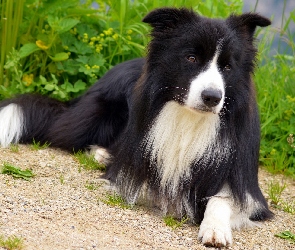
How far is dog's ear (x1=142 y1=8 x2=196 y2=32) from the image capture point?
4809 millimetres

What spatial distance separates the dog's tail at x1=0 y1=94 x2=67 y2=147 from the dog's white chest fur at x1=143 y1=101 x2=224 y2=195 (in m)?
1.81

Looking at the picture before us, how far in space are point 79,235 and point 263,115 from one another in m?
3.60

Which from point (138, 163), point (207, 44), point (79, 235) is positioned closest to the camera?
point (79, 235)

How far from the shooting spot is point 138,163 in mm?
5086

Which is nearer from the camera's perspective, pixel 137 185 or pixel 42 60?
pixel 137 185

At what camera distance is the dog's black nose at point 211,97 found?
14.5ft

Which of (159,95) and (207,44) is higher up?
(207,44)

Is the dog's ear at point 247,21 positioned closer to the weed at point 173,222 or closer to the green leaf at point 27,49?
the weed at point 173,222

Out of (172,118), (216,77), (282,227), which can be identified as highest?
(216,77)

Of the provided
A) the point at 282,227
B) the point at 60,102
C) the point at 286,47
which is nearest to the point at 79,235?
the point at 282,227

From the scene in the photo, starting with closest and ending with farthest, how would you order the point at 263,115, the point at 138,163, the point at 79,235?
the point at 79,235
the point at 138,163
the point at 263,115

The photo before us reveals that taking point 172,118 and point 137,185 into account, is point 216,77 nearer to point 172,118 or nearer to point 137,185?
point 172,118

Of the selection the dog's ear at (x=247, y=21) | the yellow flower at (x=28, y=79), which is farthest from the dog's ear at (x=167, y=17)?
the yellow flower at (x=28, y=79)

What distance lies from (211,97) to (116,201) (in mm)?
1194
